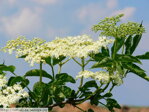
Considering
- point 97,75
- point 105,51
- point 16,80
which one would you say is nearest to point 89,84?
point 97,75

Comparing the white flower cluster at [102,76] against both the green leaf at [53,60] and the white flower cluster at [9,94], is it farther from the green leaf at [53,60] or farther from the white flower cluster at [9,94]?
the white flower cluster at [9,94]

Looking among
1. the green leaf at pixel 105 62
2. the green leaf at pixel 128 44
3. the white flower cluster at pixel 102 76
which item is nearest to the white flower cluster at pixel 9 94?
the white flower cluster at pixel 102 76

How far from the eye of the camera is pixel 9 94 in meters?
4.83

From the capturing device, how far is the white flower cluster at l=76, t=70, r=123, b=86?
4844 mm

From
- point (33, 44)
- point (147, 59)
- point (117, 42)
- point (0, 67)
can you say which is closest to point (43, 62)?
point (33, 44)

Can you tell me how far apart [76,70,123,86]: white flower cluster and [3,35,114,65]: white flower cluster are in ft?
0.84

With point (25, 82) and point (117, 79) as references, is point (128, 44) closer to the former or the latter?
point (117, 79)

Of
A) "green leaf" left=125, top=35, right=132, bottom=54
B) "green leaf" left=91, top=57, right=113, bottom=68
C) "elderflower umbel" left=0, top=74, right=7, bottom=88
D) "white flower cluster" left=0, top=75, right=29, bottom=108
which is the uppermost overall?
"green leaf" left=125, top=35, right=132, bottom=54

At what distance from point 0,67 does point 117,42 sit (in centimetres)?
154

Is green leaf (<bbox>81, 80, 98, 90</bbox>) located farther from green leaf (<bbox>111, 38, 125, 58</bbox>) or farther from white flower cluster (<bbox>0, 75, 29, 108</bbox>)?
white flower cluster (<bbox>0, 75, 29, 108</bbox>)

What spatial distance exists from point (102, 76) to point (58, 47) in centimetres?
64

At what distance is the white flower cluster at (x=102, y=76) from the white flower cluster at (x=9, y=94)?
0.71m

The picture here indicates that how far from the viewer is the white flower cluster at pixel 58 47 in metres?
4.70

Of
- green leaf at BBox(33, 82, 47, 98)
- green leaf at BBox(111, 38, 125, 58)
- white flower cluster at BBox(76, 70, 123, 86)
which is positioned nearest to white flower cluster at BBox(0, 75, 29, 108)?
green leaf at BBox(33, 82, 47, 98)
